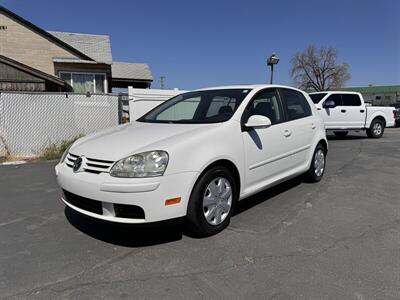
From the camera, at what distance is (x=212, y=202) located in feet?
12.4

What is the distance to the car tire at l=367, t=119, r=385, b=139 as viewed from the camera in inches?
563

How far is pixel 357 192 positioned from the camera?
221 inches

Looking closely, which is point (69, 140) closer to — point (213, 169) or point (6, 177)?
point (6, 177)

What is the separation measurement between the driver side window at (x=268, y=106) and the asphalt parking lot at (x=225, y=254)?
4.05ft

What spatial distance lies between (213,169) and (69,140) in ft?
25.0

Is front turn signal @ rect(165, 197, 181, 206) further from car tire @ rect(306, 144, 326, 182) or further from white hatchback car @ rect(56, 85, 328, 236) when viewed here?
car tire @ rect(306, 144, 326, 182)

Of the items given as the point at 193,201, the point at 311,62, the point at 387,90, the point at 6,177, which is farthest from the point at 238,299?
the point at 387,90

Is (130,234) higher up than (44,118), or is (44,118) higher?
(44,118)

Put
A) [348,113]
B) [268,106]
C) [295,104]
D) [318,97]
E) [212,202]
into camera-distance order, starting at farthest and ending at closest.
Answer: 1. [318,97]
2. [348,113]
3. [295,104]
4. [268,106]
5. [212,202]

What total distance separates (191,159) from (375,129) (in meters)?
13.2

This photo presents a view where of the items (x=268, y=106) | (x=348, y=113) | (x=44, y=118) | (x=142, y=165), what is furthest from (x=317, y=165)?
(x=348, y=113)

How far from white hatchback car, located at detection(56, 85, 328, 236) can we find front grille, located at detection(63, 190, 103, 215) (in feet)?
0.03

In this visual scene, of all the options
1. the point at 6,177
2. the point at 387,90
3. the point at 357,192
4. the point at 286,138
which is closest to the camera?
the point at 286,138

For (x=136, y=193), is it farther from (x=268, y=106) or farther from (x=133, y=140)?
(x=268, y=106)
